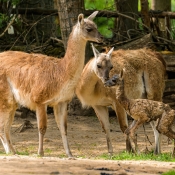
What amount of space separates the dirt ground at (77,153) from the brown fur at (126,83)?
765 mm

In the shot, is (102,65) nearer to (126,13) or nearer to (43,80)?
(43,80)

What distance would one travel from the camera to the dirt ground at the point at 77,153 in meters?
7.16

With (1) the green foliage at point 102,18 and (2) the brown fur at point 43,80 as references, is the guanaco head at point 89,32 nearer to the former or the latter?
(2) the brown fur at point 43,80

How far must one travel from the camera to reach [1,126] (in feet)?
34.3

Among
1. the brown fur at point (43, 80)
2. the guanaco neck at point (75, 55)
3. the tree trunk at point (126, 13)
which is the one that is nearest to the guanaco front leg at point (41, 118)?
the brown fur at point (43, 80)

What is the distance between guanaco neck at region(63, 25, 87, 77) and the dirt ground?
4.93 feet

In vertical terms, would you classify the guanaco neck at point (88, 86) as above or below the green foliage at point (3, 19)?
below

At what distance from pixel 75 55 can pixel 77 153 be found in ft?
6.26

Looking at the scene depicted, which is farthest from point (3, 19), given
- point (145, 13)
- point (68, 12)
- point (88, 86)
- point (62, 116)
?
point (62, 116)

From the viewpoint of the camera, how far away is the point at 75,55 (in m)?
10.1

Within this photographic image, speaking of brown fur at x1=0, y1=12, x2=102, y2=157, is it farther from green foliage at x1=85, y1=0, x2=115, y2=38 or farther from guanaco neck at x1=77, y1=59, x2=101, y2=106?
green foliage at x1=85, y1=0, x2=115, y2=38

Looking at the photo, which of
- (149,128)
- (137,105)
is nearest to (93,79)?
(137,105)

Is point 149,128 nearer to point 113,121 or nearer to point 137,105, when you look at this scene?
point 113,121

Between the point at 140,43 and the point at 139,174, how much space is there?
7645 mm
